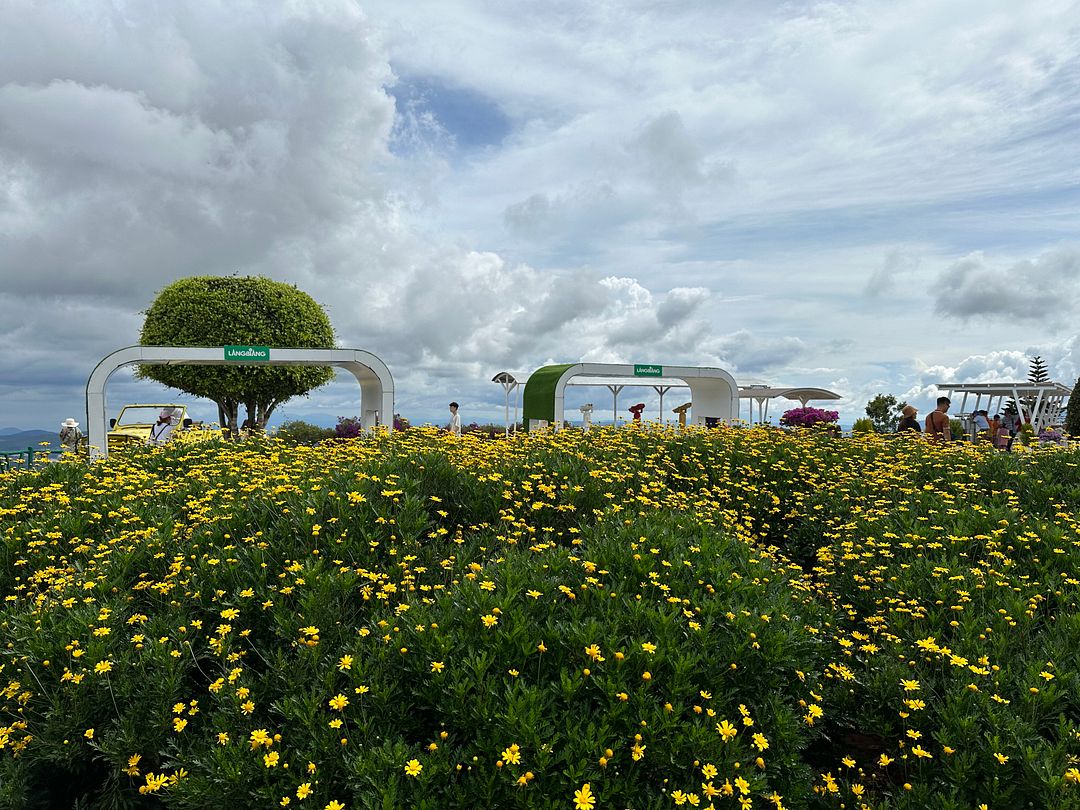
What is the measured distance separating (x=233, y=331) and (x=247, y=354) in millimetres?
8161

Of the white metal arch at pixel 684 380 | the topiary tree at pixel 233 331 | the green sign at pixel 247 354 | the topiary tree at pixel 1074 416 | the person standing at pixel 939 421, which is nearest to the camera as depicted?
the person standing at pixel 939 421

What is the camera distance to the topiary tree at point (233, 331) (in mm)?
25781

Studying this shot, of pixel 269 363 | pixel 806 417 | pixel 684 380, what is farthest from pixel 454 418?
pixel 806 417

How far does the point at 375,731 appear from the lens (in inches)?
126

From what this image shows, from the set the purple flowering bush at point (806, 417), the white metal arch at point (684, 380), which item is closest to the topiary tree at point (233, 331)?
the white metal arch at point (684, 380)

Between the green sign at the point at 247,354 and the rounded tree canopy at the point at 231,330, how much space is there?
681 centimetres

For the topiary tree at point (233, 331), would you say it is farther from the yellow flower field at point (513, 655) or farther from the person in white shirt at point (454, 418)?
the yellow flower field at point (513, 655)

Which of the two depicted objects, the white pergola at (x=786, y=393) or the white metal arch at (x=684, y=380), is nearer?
the white metal arch at (x=684, y=380)

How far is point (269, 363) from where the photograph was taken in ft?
62.3

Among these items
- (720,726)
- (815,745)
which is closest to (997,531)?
(815,745)

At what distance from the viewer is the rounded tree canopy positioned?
1015 inches

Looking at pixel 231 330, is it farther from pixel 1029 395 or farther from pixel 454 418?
pixel 1029 395

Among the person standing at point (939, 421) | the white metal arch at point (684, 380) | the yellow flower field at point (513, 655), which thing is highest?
the white metal arch at point (684, 380)

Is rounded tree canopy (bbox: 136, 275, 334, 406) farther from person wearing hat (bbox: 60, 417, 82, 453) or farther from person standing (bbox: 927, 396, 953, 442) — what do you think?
person standing (bbox: 927, 396, 953, 442)
